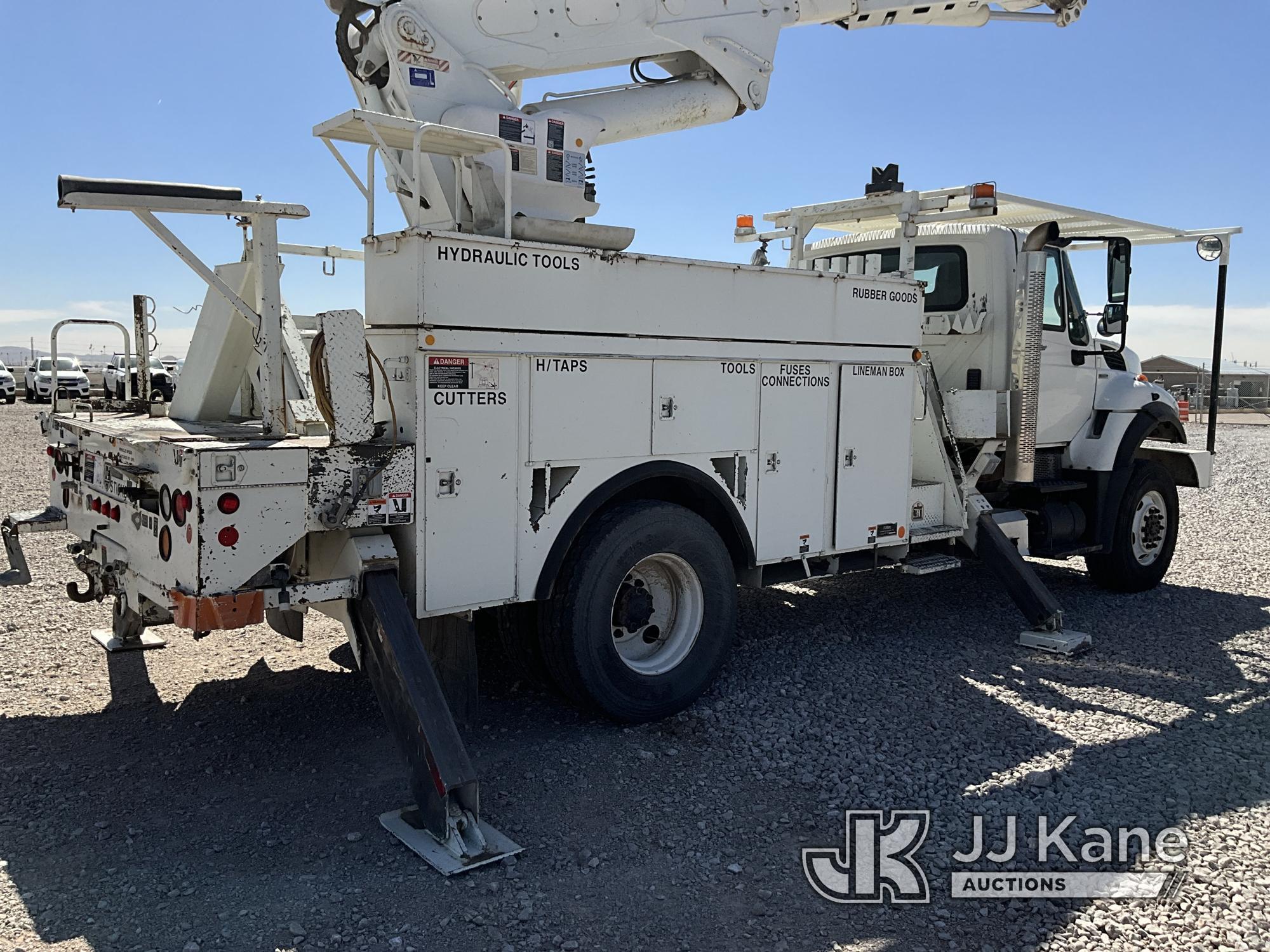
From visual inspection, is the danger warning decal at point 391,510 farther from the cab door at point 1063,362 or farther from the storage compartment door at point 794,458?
the cab door at point 1063,362

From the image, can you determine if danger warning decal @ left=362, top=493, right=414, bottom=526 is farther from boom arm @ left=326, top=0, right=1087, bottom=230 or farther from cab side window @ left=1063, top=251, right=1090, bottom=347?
cab side window @ left=1063, top=251, right=1090, bottom=347

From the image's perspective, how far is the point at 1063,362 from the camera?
770 cm

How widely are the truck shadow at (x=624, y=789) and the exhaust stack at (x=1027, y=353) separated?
1.40 meters

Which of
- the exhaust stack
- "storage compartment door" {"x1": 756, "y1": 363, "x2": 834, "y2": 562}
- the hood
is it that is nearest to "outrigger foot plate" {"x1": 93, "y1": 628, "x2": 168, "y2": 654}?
"storage compartment door" {"x1": 756, "y1": 363, "x2": 834, "y2": 562}

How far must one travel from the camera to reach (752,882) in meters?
3.73

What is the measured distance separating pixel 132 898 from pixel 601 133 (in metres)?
4.42

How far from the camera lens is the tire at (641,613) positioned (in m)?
4.90

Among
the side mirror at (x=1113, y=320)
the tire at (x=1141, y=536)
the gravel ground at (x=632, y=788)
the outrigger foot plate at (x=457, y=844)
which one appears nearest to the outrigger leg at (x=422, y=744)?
the outrigger foot plate at (x=457, y=844)

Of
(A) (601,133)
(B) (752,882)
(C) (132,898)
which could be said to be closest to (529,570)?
(B) (752,882)

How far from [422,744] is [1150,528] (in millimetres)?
6766

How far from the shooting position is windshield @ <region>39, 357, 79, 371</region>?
32719 mm

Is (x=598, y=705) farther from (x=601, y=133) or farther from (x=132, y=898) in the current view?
(x=601, y=133)

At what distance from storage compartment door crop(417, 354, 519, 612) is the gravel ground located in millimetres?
876

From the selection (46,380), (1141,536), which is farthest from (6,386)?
(1141,536)
